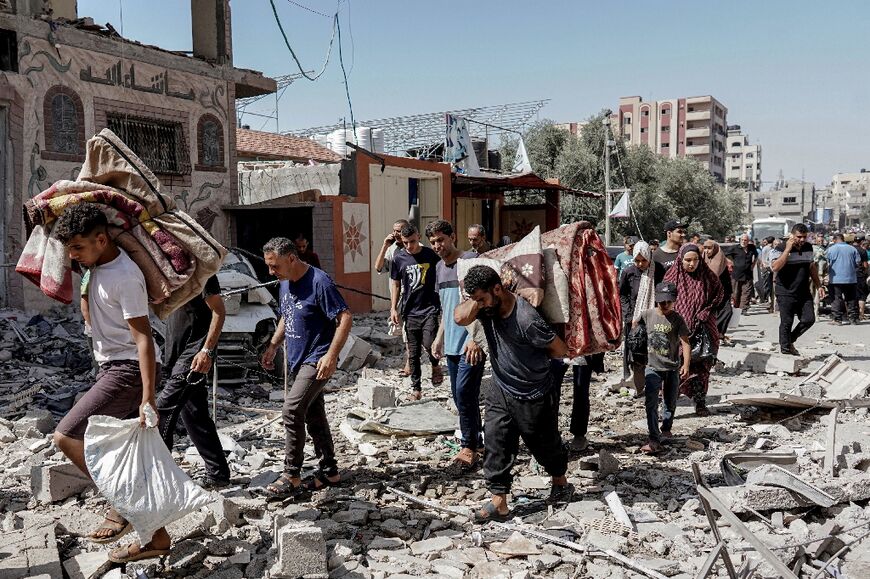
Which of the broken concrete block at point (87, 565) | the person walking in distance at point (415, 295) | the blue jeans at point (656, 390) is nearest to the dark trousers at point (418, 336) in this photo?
the person walking in distance at point (415, 295)

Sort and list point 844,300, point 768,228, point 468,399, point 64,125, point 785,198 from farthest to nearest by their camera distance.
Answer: point 785,198 → point 768,228 → point 844,300 → point 64,125 → point 468,399

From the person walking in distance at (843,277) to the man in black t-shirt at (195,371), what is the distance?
39.0 ft

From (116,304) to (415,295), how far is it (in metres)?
3.96

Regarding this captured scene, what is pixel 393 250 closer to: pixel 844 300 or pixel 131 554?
pixel 131 554

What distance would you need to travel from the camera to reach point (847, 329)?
13.2 metres

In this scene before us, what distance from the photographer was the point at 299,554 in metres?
3.56

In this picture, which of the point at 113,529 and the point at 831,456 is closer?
the point at 113,529

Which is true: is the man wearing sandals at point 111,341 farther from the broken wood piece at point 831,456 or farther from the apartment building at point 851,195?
the apartment building at point 851,195

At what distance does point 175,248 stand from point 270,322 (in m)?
4.79

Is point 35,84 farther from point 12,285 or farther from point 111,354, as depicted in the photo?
point 111,354

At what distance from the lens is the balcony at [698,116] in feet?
305

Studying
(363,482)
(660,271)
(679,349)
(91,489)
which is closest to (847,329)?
(660,271)

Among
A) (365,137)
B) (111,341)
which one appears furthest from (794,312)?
(365,137)

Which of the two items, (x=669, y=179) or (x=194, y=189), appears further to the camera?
(x=669, y=179)
